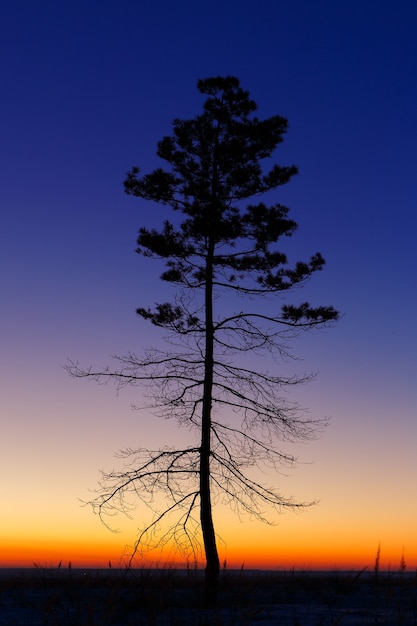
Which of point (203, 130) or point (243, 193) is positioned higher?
point (203, 130)

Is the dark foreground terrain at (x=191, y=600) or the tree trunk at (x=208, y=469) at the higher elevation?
the tree trunk at (x=208, y=469)

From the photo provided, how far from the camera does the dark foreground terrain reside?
33.1 ft

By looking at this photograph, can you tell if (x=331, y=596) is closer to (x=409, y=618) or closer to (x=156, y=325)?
(x=409, y=618)

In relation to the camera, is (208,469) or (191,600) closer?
(191,600)

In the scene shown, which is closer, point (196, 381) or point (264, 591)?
point (264, 591)

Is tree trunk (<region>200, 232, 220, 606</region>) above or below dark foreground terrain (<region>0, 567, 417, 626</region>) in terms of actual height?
above

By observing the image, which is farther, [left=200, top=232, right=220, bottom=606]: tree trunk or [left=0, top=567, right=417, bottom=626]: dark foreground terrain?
[left=200, top=232, right=220, bottom=606]: tree trunk

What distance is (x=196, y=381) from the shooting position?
16.1m

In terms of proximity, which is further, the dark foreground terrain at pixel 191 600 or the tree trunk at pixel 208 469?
the tree trunk at pixel 208 469

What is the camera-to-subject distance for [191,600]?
450 inches

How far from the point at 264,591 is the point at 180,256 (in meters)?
7.64

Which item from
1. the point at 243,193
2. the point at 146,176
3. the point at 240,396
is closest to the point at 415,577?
the point at 240,396

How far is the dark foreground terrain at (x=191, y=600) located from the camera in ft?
33.1

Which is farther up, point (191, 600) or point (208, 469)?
point (208, 469)
